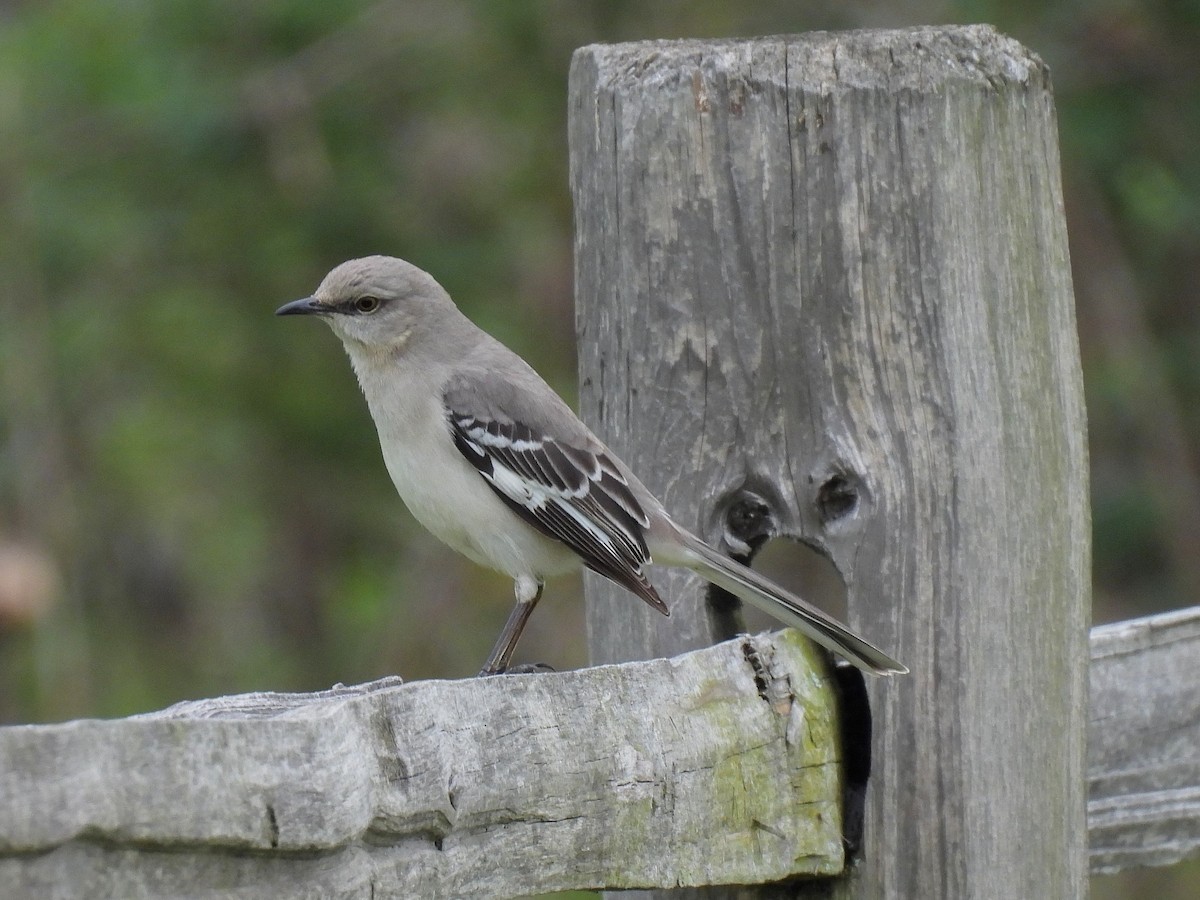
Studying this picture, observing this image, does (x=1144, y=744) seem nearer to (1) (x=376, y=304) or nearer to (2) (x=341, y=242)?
(1) (x=376, y=304)

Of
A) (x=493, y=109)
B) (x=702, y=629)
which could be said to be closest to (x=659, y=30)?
(x=493, y=109)

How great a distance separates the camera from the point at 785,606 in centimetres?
306

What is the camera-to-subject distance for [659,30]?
26.1 feet

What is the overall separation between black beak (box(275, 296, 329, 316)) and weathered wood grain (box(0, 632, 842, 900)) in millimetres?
2098

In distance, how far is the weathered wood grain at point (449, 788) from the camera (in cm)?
174

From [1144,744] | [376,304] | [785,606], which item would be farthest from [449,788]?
[376,304]

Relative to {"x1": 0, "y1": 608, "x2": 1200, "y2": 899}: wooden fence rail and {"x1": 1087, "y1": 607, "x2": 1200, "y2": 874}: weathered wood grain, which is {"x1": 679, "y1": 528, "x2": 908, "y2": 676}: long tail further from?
{"x1": 1087, "y1": 607, "x2": 1200, "y2": 874}: weathered wood grain

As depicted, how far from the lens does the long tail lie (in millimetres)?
2824

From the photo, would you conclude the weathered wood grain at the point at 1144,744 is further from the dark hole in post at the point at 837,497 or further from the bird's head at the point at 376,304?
the bird's head at the point at 376,304

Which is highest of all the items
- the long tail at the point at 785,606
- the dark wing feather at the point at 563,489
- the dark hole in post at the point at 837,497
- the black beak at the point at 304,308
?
the black beak at the point at 304,308

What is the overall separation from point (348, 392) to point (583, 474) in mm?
4485

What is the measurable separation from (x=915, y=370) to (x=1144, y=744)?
114 cm

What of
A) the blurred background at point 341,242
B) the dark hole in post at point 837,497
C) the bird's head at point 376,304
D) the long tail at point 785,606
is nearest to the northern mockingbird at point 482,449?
the bird's head at point 376,304

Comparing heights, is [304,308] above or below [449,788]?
above
